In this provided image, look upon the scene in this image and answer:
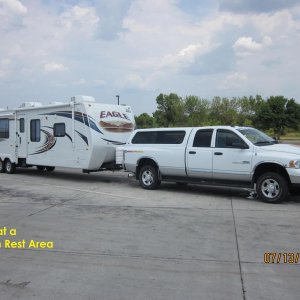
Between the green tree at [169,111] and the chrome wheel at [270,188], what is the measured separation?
3478 cm

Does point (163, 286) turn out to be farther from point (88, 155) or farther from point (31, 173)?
point (31, 173)

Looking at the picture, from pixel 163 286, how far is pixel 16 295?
1647mm

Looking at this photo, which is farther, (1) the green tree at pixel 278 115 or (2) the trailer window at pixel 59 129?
(1) the green tree at pixel 278 115

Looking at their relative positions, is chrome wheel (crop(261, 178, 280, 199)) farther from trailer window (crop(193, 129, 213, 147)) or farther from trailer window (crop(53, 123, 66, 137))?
trailer window (crop(53, 123, 66, 137))

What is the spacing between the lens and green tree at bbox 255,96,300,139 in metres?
45.5

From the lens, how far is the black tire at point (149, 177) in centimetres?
1283

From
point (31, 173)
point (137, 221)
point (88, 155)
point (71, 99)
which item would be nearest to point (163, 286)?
point (137, 221)

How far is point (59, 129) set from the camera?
15.7 meters

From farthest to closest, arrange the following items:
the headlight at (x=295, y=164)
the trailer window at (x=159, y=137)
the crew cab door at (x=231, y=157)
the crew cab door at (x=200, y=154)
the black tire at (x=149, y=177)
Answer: the black tire at (x=149, y=177), the trailer window at (x=159, y=137), the crew cab door at (x=200, y=154), the crew cab door at (x=231, y=157), the headlight at (x=295, y=164)
